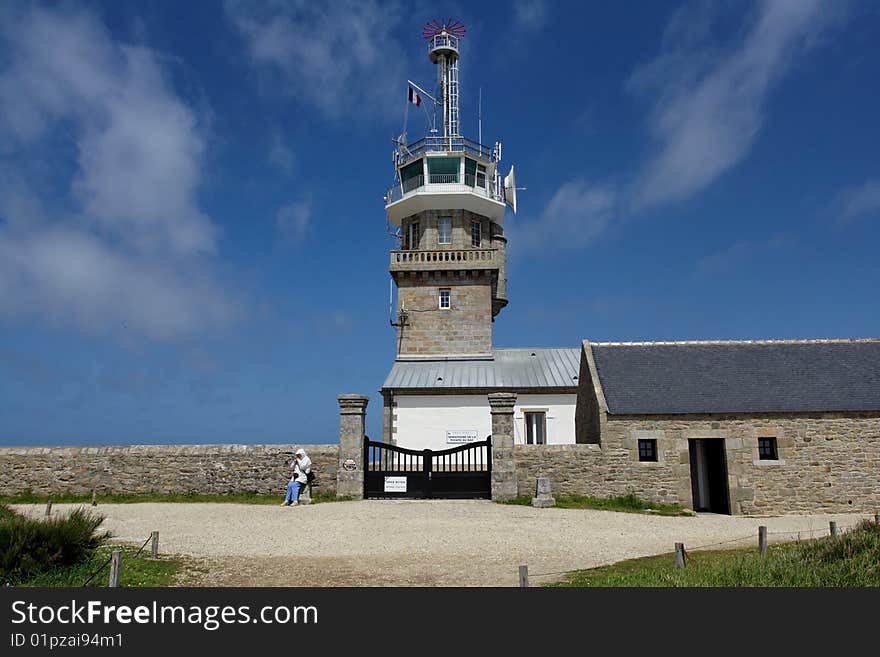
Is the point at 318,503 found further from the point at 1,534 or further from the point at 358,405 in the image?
the point at 1,534

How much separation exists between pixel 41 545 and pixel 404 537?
565 centimetres

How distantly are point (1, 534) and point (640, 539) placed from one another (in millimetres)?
9834

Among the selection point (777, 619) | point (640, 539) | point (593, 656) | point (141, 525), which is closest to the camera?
point (593, 656)

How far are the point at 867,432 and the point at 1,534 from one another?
59.7 feet

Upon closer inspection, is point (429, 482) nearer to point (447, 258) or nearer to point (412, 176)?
point (447, 258)

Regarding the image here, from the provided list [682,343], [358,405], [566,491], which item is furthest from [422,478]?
[682,343]

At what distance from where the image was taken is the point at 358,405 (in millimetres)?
16344

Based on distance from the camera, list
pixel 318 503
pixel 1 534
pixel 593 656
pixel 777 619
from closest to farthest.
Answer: pixel 593 656
pixel 777 619
pixel 1 534
pixel 318 503

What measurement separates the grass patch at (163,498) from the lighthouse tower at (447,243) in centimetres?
1231

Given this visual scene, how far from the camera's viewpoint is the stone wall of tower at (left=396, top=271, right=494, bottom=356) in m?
28.0

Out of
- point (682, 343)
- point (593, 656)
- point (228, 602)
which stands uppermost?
point (682, 343)

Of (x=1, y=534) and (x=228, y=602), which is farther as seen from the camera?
(x=1, y=534)

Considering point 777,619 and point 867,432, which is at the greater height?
point 867,432

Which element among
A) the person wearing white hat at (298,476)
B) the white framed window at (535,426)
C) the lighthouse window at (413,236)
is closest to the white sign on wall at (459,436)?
the white framed window at (535,426)
